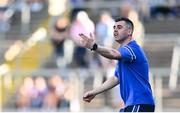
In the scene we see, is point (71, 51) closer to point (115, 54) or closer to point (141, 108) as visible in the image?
point (141, 108)

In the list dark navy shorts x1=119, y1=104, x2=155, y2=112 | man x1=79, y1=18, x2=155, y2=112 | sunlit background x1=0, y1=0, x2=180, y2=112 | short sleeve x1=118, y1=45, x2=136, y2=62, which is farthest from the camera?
sunlit background x1=0, y1=0, x2=180, y2=112

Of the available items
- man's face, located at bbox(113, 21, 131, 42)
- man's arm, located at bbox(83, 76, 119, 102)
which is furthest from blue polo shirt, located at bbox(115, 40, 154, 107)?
man's arm, located at bbox(83, 76, 119, 102)

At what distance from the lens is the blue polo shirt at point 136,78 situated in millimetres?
10859

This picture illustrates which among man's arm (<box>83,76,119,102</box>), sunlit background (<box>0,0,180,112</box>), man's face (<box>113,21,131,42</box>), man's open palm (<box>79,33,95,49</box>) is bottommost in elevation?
man's arm (<box>83,76,119,102</box>)

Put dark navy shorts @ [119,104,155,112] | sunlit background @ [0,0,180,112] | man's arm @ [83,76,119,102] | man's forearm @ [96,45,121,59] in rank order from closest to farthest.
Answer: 1. man's forearm @ [96,45,121,59]
2. dark navy shorts @ [119,104,155,112]
3. man's arm @ [83,76,119,102]
4. sunlit background @ [0,0,180,112]

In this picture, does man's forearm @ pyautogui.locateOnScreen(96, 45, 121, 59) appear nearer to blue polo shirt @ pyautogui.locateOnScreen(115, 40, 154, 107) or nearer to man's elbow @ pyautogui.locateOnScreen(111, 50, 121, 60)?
man's elbow @ pyautogui.locateOnScreen(111, 50, 121, 60)

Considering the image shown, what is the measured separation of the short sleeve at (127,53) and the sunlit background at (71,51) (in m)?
8.97

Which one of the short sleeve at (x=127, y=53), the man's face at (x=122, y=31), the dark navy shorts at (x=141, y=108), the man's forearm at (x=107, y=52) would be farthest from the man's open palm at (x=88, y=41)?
the dark navy shorts at (x=141, y=108)

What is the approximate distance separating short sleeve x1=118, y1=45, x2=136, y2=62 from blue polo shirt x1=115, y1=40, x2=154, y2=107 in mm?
49

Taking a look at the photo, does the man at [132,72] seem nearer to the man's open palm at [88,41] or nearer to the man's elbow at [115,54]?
the man's elbow at [115,54]

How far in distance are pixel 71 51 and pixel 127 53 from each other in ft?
40.3

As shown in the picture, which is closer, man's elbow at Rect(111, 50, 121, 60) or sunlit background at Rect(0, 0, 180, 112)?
man's elbow at Rect(111, 50, 121, 60)

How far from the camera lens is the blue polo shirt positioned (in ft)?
35.6

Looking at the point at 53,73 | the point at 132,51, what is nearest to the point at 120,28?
the point at 132,51
